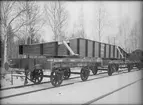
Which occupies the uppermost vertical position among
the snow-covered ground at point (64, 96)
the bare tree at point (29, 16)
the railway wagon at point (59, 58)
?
the bare tree at point (29, 16)

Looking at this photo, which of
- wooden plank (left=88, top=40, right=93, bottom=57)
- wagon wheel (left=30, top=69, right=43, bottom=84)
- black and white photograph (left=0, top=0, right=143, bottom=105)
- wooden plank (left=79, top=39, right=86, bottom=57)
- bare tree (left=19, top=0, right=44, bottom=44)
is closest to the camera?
black and white photograph (left=0, top=0, right=143, bottom=105)

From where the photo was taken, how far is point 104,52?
36.2ft

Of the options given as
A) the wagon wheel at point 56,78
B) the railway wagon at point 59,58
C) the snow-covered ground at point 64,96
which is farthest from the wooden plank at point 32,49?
the snow-covered ground at point 64,96

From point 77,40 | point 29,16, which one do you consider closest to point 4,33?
point 29,16

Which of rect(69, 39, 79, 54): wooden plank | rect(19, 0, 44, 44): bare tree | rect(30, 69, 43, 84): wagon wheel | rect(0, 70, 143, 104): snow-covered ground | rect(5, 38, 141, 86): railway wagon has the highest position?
rect(19, 0, 44, 44): bare tree

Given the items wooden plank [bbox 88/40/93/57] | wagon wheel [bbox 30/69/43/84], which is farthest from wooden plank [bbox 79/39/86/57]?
wagon wheel [bbox 30/69/43/84]

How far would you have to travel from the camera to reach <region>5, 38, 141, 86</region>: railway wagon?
265 inches

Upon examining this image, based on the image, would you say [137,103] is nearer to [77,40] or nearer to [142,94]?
[142,94]

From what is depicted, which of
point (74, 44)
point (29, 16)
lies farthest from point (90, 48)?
point (29, 16)

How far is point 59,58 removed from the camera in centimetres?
690

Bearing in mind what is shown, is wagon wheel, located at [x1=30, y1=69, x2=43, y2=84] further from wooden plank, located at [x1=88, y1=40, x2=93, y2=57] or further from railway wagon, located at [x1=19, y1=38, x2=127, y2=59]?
wooden plank, located at [x1=88, y1=40, x2=93, y2=57]

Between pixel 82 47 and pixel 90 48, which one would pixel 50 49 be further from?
pixel 90 48

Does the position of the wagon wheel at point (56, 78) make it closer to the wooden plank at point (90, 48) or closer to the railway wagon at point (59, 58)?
the railway wagon at point (59, 58)

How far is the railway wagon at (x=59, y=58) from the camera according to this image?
6.72 meters
